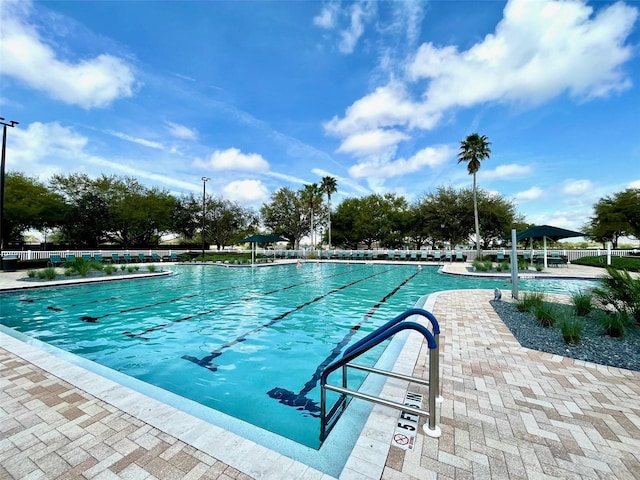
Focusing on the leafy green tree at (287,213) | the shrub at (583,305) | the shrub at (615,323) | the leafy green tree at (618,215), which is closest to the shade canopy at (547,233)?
the shrub at (583,305)

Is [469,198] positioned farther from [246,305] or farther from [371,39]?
[246,305]

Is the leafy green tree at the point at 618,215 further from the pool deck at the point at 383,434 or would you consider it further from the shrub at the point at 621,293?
the pool deck at the point at 383,434

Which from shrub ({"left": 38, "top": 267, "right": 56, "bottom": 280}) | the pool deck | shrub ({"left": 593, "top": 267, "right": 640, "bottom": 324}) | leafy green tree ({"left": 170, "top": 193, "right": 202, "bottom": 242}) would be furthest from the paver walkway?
leafy green tree ({"left": 170, "top": 193, "right": 202, "bottom": 242})

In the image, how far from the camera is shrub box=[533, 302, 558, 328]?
4.85 metres

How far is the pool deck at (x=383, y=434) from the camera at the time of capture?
5.60ft

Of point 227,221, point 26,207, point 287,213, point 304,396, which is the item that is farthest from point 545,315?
point 227,221

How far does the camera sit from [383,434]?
2.05m

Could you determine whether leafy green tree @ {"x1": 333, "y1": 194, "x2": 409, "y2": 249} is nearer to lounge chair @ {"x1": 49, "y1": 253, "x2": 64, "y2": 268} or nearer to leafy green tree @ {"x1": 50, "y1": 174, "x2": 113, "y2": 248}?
leafy green tree @ {"x1": 50, "y1": 174, "x2": 113, "y2": 248}

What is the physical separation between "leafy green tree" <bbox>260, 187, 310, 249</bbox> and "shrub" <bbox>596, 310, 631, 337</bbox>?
3524cm

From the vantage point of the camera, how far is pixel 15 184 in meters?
23.0

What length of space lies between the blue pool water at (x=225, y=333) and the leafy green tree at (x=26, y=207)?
66.0 feet

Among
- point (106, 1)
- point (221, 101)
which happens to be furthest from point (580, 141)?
point (106, 1)

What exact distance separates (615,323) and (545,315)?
2.92ft

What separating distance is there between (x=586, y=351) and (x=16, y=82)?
20.3 m
